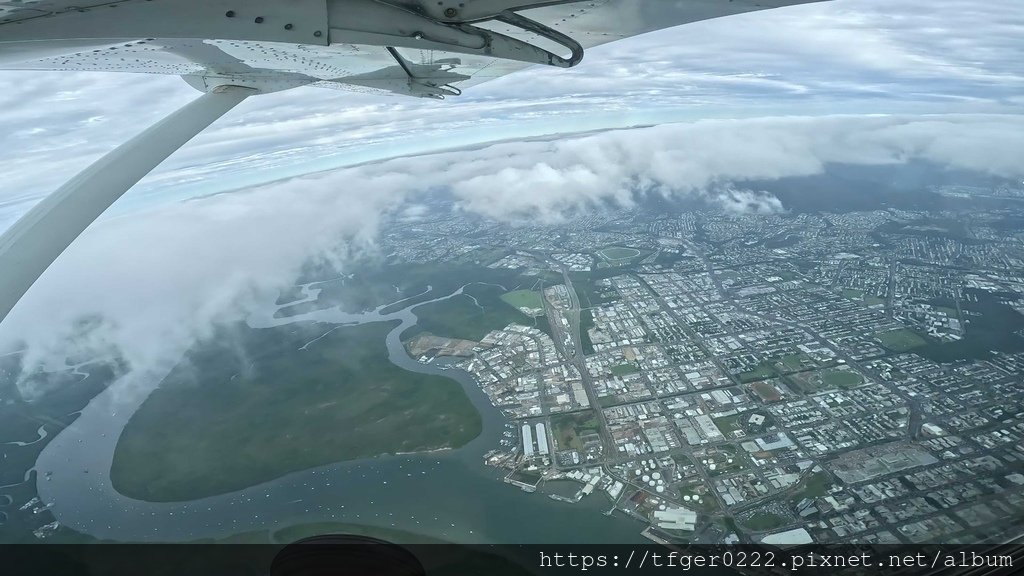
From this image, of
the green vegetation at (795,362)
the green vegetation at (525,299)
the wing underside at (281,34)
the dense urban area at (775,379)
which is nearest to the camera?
the wing underside at (281,34)

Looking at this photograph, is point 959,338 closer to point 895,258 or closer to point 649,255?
point 895,258

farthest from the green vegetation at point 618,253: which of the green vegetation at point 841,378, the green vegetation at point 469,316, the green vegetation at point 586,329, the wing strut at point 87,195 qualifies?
the wing strut at point 87,195

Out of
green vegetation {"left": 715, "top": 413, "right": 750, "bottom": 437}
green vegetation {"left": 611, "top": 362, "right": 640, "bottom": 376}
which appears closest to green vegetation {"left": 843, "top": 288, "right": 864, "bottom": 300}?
green vegetation {"left": 715, "top": 413, "right": 750, "bottom": 437}

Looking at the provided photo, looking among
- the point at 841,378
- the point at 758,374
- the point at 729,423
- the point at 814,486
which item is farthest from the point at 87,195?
the point at 841,378

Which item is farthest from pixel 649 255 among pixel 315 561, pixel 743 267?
pixel 315 561

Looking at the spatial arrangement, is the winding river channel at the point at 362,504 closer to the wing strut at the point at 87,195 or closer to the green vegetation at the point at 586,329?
the green vegetation at the point at 586,329

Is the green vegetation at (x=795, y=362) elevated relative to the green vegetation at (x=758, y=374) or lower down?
elevated

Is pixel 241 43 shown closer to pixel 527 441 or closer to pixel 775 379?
pixel 527 441
